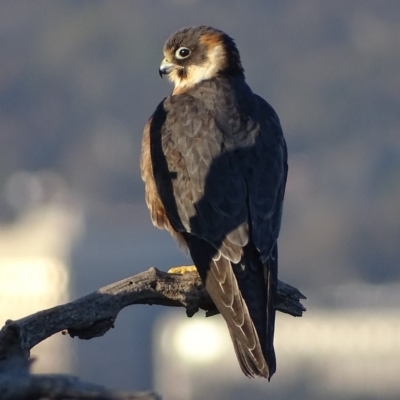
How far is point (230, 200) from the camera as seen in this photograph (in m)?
5.03

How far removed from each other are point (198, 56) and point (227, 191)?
138 cm

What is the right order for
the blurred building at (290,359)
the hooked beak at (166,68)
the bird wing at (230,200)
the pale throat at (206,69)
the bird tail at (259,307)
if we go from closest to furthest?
the bird tail at (259,307) < the bird wing at (230,200) < the pale throat at (206,69) < the hooked beak at (166,68) < the blurred building at (290,359)

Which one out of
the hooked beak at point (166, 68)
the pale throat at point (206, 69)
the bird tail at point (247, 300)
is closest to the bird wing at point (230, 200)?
the bird tail at point (247, 300)

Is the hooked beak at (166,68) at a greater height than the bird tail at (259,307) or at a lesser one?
greater

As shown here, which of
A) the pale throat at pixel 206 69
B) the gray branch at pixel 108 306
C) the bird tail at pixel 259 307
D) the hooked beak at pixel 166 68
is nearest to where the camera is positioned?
the gray branch at pixel 108 306

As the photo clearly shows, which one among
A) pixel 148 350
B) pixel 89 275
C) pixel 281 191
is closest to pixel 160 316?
pixel 148 350

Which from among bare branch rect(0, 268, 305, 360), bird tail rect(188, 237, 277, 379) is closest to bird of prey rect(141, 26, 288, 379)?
bird tail rect(188, 237, 277, 379)

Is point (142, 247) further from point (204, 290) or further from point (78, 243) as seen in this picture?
point (204, 290)

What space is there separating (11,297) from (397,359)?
5.57 metres

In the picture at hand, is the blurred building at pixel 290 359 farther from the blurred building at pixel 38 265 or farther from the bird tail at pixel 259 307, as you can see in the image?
the bird tail at pixel 259 307

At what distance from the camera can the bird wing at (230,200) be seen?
473cm

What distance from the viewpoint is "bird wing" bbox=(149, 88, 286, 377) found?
4.73 metres

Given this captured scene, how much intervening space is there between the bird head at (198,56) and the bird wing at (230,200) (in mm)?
493

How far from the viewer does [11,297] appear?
1838 cm
